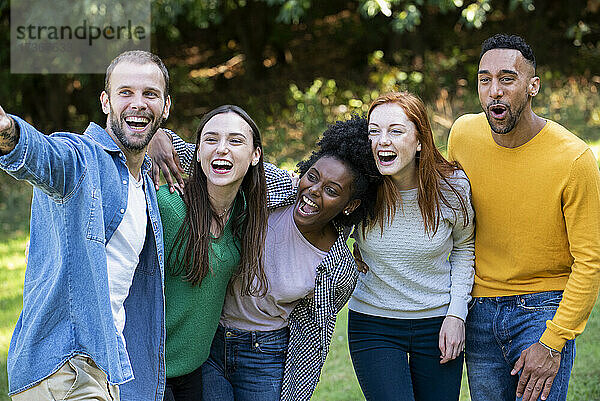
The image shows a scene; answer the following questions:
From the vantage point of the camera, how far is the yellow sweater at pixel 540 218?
350 cm

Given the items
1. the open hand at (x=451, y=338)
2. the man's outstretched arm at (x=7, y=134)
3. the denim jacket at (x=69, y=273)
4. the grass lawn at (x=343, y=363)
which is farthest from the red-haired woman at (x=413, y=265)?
the grass lawn at (x=343, y=363)

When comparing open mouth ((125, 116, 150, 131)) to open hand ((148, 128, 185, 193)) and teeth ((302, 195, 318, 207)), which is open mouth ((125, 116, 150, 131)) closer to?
open hand ((148, 128, 185, 193))

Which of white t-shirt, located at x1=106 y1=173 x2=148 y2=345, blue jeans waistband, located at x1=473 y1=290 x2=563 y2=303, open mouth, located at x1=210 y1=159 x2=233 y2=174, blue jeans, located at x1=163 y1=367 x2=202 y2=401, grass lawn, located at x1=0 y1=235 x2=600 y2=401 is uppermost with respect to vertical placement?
open mouth, located at x1=210 y1=159 x2=233 y2=174

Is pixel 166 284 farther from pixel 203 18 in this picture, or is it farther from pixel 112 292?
pixel 203 18

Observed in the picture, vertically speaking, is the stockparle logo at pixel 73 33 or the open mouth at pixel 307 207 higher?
the stockparle logo at pixel 73 33

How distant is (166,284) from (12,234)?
6621mm

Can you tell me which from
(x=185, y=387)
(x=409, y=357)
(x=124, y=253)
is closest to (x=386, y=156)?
(x=409, y=357)

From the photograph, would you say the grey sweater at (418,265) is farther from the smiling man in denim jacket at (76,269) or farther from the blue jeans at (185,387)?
the smiling man in denim jacket at (76,269)

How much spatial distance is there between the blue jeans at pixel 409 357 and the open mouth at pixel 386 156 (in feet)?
2.53

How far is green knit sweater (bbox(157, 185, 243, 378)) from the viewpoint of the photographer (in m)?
3.55

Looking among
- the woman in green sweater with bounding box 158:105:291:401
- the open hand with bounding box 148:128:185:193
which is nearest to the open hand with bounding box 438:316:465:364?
the woman in green sweater with bounding box 158:105:291:401

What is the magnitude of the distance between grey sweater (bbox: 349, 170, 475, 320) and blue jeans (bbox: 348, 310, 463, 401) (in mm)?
58

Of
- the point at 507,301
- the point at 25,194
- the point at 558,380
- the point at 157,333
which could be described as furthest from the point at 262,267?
the point at 25,194

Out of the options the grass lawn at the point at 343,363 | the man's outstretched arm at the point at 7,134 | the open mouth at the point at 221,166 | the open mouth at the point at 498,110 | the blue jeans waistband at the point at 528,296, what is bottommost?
the grass lawn at the point at 343,363
